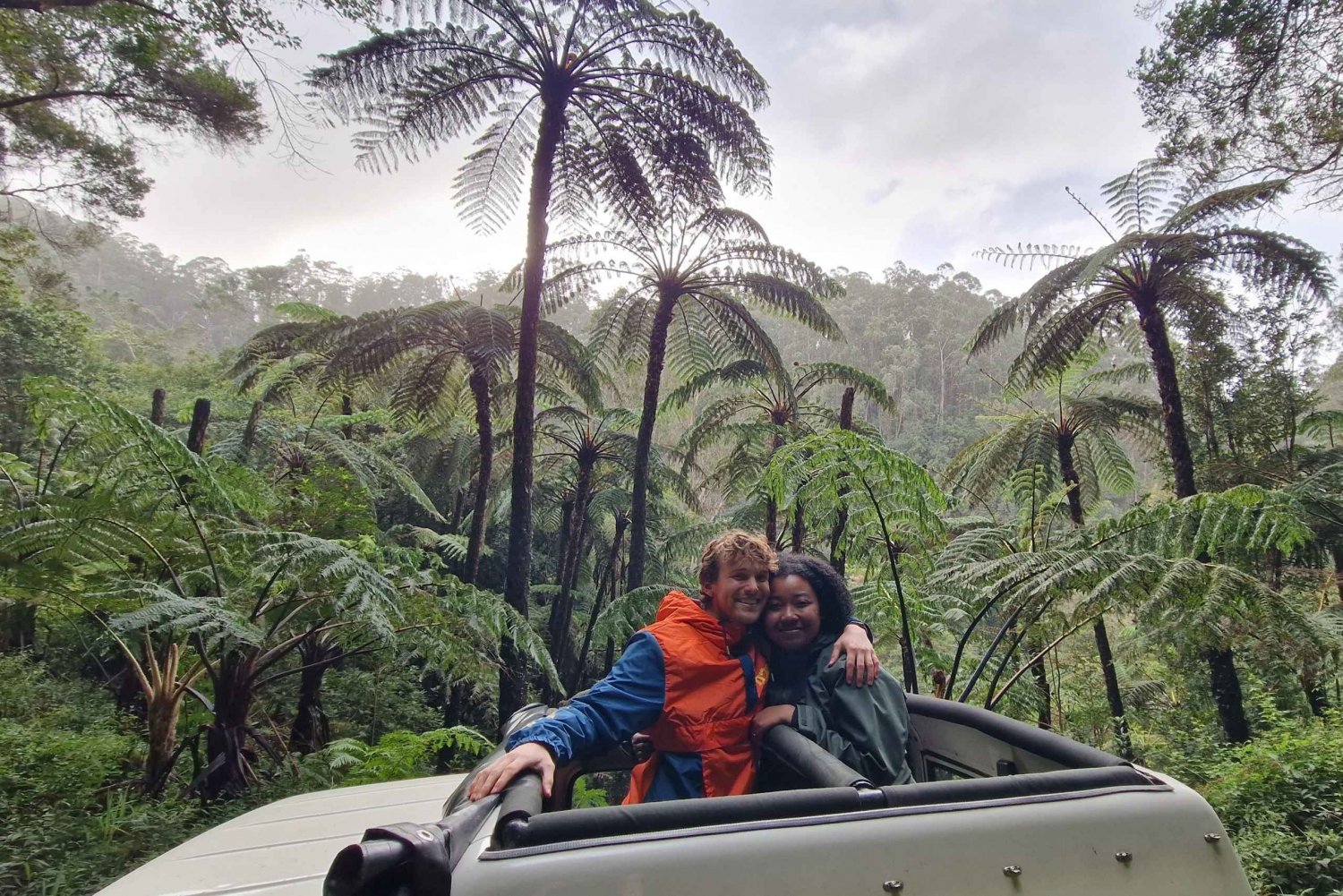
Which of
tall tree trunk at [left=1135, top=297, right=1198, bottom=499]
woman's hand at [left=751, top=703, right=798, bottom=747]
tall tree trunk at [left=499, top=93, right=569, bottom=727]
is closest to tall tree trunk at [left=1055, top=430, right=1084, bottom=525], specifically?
tall tree trunk at [left=1135, top=297, right=1198, bottom=499]

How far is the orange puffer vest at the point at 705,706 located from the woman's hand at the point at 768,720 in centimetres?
2

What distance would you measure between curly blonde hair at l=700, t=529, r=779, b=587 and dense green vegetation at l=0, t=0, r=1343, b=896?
206 centimetres

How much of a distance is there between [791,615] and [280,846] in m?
1.42

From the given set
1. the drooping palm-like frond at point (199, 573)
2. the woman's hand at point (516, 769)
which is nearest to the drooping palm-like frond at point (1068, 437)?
the drooping palm-like frond at point (199, 573)

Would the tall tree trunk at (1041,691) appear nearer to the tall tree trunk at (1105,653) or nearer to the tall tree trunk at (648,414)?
the tall tree trunk at (1105,653)

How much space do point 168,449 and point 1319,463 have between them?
43.2 feet

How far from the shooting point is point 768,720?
180 cm

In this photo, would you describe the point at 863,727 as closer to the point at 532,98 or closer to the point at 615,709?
the point at 615,709

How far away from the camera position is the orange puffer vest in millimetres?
1766

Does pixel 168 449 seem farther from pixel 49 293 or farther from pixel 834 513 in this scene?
pixel 49 293

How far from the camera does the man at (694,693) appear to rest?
168cm

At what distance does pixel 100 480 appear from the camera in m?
4.39

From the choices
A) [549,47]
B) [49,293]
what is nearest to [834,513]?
[549,47]

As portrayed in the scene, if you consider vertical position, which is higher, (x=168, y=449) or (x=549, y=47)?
(x=549, y=47)
